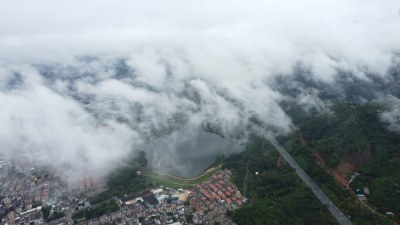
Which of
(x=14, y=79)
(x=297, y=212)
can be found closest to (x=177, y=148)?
(x=297, y=212)

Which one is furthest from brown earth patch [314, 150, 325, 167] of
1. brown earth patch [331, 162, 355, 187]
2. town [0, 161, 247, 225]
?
town [0, 161, 247, 225]

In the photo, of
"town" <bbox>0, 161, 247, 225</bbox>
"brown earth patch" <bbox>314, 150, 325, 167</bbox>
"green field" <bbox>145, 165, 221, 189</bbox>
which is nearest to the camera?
"town" <bbox>0, 161, 247, 225</bbox>

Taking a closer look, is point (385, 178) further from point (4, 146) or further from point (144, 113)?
point (4, 146)

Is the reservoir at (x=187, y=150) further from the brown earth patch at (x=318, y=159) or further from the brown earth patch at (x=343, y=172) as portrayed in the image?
Result: the brown earth patch at (x=343, y=172)

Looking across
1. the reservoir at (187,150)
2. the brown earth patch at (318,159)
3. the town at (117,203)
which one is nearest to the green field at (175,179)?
the town at (117,203)

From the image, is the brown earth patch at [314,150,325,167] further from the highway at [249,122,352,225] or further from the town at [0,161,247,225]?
the town at [0,161,247,225]

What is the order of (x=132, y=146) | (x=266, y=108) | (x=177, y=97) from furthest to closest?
(x=177, y=97) < (x=266, y=108) < (x=132, y=146)
